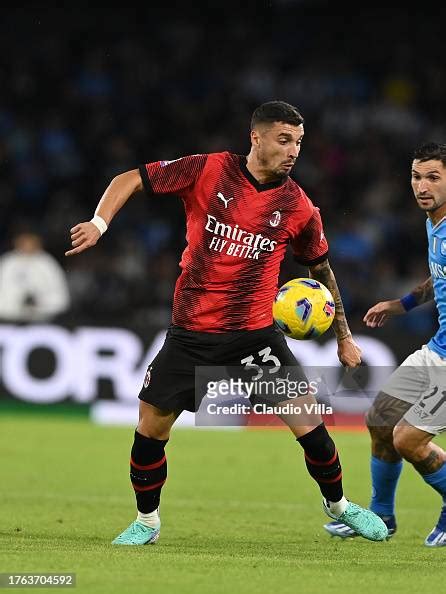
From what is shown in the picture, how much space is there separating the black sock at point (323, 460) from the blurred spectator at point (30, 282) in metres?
8.31

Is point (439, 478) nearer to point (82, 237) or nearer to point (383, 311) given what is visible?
point (383, 311)

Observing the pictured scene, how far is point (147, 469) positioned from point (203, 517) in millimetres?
1503

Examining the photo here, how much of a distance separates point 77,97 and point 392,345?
28.6ft

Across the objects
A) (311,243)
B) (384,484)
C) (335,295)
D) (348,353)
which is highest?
(311,243)

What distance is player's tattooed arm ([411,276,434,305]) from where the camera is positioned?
25.4ft

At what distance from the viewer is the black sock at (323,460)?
269 inches

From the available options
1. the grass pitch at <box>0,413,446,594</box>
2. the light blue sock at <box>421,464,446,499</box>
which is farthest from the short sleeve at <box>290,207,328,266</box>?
the grass pitch at <box>0,413,446,594</box>

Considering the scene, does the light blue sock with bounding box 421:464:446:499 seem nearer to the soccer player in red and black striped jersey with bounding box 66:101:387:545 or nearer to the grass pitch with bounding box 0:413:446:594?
the grass pitch with bounding box 0:413:446:594

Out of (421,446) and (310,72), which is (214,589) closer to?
(421,446)

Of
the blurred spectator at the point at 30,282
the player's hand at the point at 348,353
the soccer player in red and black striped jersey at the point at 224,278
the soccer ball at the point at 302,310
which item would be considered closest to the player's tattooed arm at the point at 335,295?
the player's hand at the point at 348,353

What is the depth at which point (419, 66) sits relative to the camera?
848 inches

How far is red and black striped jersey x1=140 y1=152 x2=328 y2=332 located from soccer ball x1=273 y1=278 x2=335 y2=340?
0.39 ft

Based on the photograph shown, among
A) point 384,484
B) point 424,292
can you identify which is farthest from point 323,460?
point 424,292

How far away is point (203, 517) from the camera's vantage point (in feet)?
27.0
